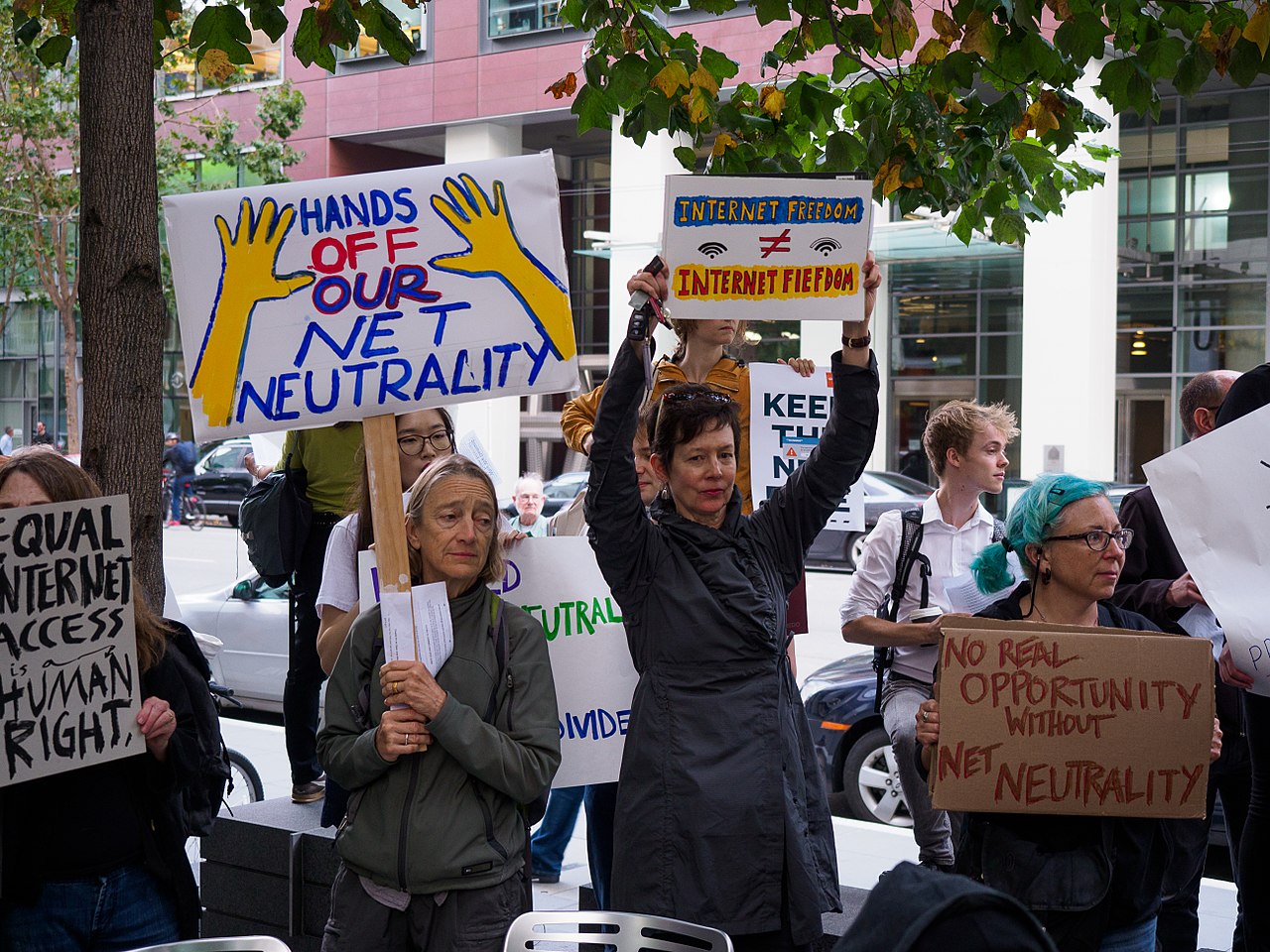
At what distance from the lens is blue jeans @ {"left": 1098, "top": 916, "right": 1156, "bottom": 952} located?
3.16m

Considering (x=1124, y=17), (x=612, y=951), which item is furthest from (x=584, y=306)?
(x=612, y=951)

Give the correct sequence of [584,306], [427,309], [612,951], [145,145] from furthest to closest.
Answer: [584,306] → [145,145] → [427,309] → [612,951]

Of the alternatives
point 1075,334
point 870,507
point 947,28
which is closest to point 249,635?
point 947,28

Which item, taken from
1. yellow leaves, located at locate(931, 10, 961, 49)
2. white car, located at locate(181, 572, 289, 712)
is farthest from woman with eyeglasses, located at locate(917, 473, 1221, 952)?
white car, located at locate(181, 572, 289, 712)

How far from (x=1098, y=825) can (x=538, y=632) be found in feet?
4.71

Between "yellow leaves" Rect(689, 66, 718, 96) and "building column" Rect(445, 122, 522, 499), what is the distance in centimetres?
2260

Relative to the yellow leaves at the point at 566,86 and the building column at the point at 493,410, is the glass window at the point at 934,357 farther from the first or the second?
the yellow leaves at the point at 566,86

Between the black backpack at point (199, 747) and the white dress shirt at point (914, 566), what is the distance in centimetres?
228

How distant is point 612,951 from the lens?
11.2 feet

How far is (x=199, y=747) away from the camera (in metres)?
3.40

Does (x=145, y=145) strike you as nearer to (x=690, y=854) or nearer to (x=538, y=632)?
(x=538, y=632)

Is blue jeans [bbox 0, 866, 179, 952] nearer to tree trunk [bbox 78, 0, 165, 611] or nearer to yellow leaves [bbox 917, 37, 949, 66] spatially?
tree trunk [bbox 78, 0, 165, 611]

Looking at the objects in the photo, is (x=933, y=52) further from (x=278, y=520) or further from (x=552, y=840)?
(x=552, y=840)

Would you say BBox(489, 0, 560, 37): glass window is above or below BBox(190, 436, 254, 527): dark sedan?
above
